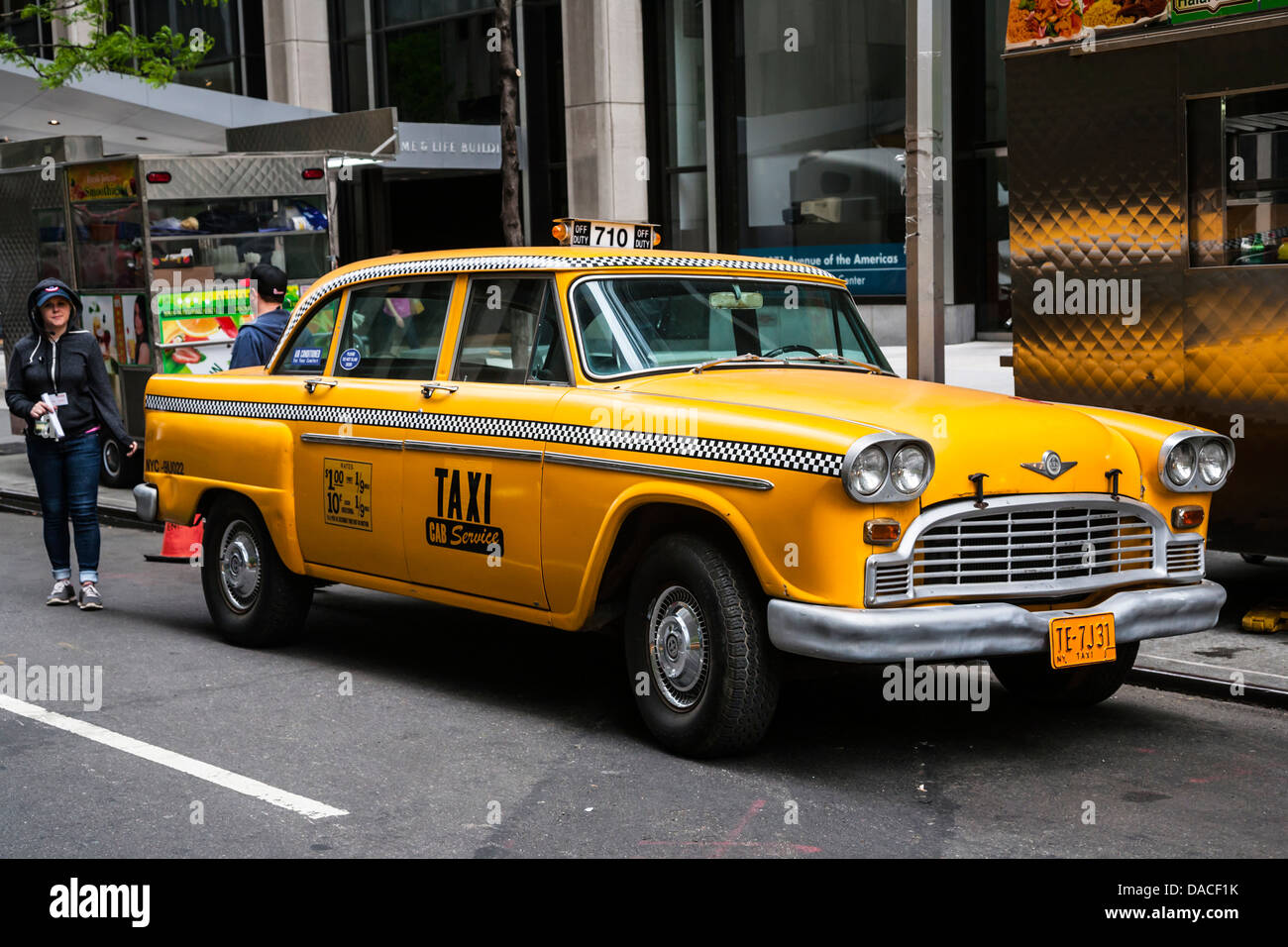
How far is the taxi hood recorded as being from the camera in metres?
5.54

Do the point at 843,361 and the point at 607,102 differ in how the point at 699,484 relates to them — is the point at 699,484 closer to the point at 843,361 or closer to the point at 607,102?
the point at 843,361

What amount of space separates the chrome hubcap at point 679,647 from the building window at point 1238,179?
3.74 metres

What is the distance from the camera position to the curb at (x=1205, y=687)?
686cm

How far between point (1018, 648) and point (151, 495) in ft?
16.7

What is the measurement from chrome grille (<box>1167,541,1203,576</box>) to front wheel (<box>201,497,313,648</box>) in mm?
4136

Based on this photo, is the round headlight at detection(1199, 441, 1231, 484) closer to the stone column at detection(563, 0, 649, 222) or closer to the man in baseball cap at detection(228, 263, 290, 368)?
the man in baseball cap at detection(228, 263, 290, 368)

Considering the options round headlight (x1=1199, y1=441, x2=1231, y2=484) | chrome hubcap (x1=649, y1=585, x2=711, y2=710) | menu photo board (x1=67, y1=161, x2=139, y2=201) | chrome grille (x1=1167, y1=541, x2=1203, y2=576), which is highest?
menu photo board (x1=67, y1=161, x2=139, y2=201)

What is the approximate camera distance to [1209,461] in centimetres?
616

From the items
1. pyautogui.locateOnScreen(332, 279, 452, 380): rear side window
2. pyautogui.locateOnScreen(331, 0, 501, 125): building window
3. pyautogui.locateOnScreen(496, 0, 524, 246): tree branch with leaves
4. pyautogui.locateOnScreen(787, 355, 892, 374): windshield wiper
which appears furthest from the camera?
pyautogui.locateOnScreen(331, 0, 501, 125): building window

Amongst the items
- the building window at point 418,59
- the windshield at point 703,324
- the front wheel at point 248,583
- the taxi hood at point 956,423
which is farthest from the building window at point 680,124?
the taxi hood at point 956,423

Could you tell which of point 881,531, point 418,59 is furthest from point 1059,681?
point 418,59

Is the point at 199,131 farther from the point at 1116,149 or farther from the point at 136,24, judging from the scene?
the point at 136,24

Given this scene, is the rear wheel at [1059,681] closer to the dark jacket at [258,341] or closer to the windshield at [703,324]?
the windshield at [703,324]

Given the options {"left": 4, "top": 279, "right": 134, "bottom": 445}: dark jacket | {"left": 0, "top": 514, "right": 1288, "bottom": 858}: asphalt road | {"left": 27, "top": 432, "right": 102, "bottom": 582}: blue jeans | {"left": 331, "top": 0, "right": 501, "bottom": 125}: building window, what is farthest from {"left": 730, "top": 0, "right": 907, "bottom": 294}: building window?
{"left": 0, "top": 514, "right": 1288, "bottom": 858}: asphalt road
